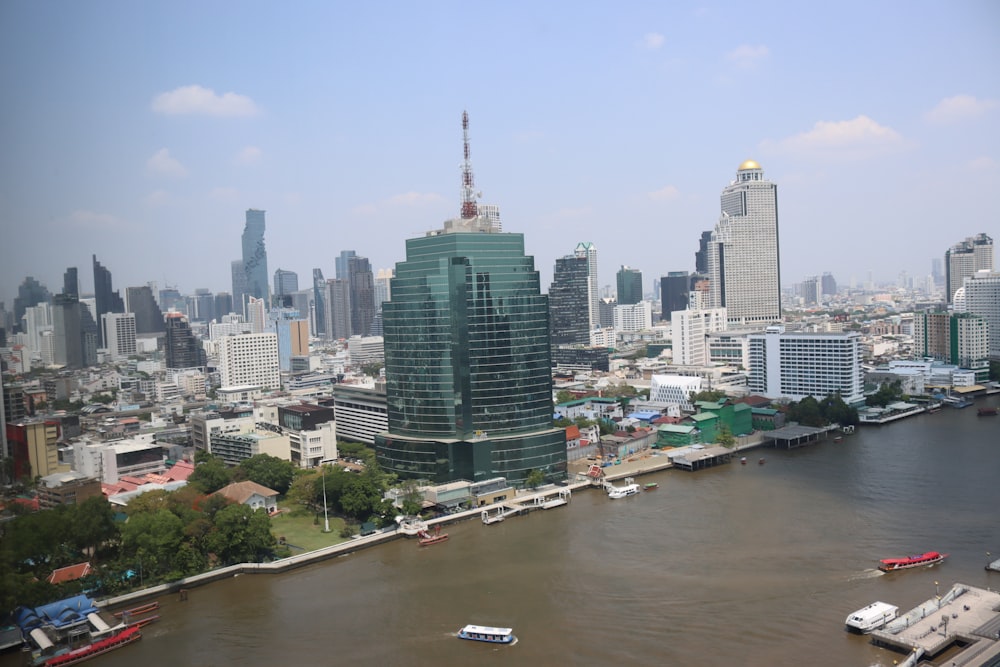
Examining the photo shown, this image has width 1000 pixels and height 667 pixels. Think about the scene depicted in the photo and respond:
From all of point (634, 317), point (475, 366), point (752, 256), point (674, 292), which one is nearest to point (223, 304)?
point (634, 317)

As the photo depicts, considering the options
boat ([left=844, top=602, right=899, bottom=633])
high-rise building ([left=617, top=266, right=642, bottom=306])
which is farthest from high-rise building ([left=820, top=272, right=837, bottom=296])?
boat ([left=844, top=602, right=899, bottom=633])

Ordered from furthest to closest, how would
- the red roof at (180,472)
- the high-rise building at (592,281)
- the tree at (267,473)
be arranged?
the high-rise building at (592,281) < the red roof at (180,472) < the tree at (267,473)

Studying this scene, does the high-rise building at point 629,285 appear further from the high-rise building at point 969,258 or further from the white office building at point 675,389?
the white office building at point 675,389

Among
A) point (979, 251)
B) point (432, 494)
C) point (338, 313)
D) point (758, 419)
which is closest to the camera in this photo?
point (432, 494)

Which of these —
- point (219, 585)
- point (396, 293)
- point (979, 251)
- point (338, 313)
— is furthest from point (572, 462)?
point (338, 313)

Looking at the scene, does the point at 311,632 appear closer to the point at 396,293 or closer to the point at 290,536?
the point at 290,536

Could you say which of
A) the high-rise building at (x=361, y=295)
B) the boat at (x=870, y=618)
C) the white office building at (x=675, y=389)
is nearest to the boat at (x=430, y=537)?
the boat at (x=870, y=618)

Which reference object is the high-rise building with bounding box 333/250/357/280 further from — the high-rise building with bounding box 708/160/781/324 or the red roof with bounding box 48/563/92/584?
the red roof with bounding box 48/563/92/584
